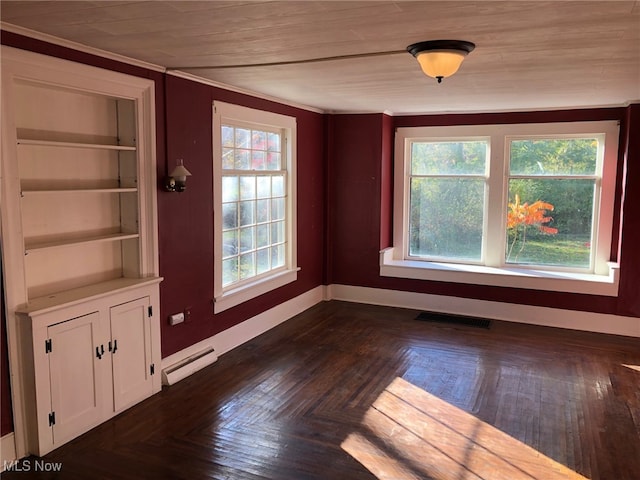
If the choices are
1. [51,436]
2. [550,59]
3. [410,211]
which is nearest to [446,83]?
[550,59]

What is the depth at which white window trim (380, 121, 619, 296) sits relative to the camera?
5539mm

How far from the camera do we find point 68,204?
341 cm

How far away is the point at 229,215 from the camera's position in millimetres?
4875

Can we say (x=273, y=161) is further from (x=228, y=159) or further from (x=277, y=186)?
(x=228, y=159)

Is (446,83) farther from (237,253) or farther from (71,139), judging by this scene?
(71,139)

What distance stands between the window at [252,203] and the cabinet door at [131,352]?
0.96 m

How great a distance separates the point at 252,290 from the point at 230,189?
996mm

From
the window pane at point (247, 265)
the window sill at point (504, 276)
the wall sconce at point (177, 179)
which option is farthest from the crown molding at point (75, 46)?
the window sill at point (504, 276)

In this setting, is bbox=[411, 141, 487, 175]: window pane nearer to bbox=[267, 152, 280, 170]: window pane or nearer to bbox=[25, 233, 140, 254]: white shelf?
bbox=[267, 152, 280, 170]: window pane

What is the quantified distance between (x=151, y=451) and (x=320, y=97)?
3403 mm

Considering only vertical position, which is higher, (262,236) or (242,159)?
(242,159)

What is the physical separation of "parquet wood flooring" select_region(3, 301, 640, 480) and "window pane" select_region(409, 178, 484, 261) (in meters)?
1.48

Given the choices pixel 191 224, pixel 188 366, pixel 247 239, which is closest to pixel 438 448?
pixel 188 366

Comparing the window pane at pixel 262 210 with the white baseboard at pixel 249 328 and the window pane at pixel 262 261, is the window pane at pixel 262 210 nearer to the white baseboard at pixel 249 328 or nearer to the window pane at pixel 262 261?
the window pane at pixel 262 261
